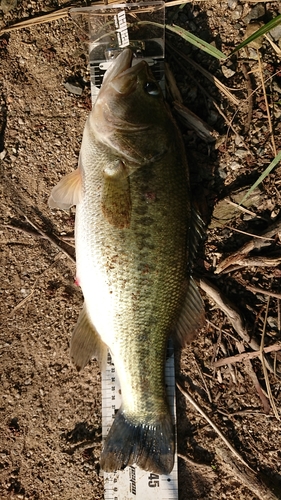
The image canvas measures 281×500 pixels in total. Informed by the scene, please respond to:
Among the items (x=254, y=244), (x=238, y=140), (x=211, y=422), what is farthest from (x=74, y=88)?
(x=211, y=422)

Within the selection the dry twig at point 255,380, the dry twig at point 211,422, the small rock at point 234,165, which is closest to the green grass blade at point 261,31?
the small rock at point 234,165

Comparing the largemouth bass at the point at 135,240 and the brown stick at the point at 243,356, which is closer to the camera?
the largemouth bass at the point at 135,240

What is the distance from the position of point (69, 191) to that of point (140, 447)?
1.71m

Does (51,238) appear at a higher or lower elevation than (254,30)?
lower

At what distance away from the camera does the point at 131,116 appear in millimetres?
2428

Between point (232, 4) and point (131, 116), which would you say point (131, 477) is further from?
point (232, 4)

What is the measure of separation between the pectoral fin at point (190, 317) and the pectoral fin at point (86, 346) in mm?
515

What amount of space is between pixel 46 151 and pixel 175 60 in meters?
1.16

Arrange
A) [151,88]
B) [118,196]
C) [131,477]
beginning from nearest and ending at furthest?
[118,196] < [151,88] < [131,477]

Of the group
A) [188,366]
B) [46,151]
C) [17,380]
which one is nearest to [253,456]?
[188,366]

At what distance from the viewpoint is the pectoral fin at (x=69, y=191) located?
8.41 ft

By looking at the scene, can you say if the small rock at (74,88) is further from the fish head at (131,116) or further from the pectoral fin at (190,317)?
the pectoral fin at (190,317)

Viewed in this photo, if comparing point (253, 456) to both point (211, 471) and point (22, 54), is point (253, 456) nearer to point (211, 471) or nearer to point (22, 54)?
point (211, 471)

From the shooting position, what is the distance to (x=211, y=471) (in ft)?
9.84
